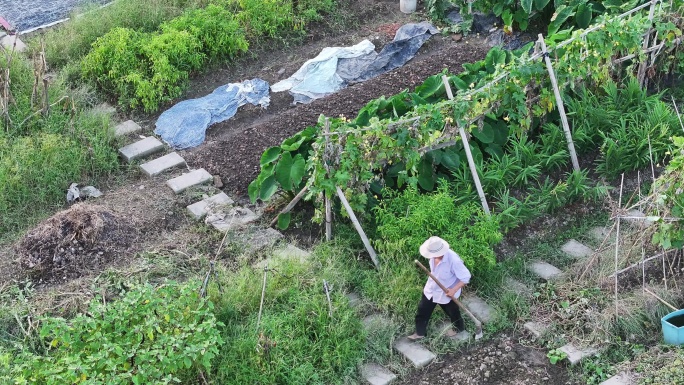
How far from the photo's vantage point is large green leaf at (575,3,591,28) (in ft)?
27.2

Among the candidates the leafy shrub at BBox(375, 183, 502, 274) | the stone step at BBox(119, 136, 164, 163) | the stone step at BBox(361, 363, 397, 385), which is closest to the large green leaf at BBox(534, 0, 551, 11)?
the leafy shrub at BBox(375, 183, 502, 274)

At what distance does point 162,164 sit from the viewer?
24.7ft

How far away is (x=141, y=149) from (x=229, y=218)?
4.69 ft

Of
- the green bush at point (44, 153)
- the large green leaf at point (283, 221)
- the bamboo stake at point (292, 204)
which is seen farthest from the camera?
the green bush at point (44, 153)

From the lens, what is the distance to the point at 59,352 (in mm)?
5152

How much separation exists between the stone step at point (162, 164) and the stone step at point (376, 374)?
116 inches

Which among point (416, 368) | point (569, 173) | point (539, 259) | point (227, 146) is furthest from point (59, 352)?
point (569, 173)

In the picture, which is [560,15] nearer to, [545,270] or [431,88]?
[431,88]

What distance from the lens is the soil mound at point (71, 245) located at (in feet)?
20.2

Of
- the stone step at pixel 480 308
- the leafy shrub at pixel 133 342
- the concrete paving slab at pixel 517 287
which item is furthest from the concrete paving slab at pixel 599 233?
the leafy shrub at pixel 133 342

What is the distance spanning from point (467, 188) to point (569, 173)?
3.37 feet

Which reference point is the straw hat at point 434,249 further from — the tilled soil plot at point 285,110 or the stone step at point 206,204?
the tilled soil plot at point 285,110

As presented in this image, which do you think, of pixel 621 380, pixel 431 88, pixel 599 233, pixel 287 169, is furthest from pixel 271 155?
pixel 621 380

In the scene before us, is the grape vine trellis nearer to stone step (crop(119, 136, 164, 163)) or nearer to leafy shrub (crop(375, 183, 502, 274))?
leafy shrub (crop(375, 183, 502, 274))
